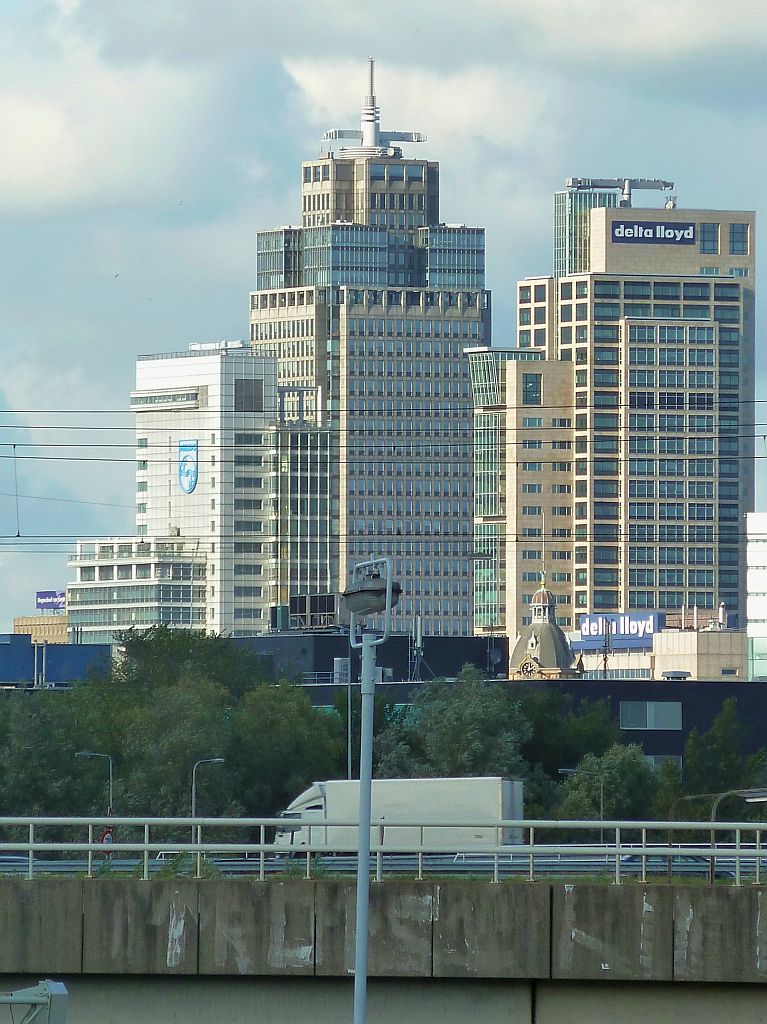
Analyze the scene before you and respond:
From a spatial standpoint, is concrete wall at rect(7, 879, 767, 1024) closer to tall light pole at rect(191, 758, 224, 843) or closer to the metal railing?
the metal railing

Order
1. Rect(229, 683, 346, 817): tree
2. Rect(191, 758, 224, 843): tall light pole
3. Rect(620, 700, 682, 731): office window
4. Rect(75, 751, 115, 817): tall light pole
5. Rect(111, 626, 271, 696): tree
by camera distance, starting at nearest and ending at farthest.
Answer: Rect(191, 758, 224, 843): tall light pole, Rect(75, 751, 115, 817): tall light pole, Rect(229, 683, 346, 817): tree, Rect(111, 626, 271, 696): tree, Rect(620, 700, 682, 731): office window

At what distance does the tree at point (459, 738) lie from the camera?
11038 centimetres

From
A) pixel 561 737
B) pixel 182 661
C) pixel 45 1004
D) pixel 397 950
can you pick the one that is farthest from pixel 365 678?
pixel 182 661

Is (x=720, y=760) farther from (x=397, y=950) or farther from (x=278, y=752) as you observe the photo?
(x=397, y=950)

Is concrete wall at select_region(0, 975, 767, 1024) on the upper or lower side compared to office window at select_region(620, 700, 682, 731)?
upper

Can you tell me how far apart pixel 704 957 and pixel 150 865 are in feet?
22.1

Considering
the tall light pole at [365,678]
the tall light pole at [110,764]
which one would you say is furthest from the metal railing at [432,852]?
the tall light pole at [110,764]

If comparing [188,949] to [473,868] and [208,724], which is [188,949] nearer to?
[473,868]

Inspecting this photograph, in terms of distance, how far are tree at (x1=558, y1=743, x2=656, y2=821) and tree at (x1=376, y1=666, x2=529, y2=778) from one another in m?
3.38

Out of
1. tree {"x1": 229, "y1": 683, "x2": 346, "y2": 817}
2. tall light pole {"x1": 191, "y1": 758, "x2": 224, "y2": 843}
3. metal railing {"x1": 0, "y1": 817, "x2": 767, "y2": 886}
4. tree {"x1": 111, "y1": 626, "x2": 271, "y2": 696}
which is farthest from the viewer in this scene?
tree {"x1": 111, "y1": 626, "x2": 271, "y2": 696}

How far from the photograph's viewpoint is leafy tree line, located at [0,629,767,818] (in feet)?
331

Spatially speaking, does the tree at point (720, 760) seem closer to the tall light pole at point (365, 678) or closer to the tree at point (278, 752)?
the tree at point (278, 752)

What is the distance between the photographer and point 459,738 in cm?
11256

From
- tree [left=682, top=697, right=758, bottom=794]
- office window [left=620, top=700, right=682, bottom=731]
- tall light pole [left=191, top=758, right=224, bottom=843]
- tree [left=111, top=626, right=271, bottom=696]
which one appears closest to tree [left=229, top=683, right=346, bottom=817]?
tall light pole [left=191, top=758, right=224, bottom=843]
